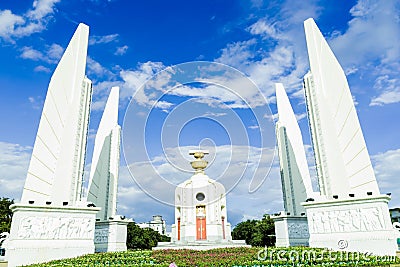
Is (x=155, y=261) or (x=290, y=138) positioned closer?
(x=155, y=261)

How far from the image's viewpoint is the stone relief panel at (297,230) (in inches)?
664

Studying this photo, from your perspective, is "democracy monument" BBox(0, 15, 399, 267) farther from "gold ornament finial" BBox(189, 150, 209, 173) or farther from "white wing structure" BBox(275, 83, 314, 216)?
"gold ornament finial" BBox(189, 150, 209, 173)

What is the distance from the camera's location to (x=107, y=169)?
21203mm

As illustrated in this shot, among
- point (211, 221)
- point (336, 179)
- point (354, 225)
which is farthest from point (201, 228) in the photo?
point (354, 225)

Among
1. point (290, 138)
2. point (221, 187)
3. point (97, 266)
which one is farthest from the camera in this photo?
point (221, 187)

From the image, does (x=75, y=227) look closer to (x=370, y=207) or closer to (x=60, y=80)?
(x=60, y=80)

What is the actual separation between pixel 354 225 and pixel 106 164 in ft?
53.4

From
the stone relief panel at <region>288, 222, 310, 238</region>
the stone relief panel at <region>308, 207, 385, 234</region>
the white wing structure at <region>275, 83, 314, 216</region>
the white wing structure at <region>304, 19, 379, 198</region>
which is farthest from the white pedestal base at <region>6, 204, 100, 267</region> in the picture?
the white wing structure at <region>275, 83, 314, 216</region>

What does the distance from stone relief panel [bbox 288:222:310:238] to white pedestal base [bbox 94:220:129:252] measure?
10277 millimetres

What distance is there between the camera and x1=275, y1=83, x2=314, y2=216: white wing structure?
63.7 ft

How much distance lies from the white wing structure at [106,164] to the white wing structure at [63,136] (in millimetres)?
5244

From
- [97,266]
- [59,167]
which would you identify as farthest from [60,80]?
[97,266]

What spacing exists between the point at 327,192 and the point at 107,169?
14.8 metres

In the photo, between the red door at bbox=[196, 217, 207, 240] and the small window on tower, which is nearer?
the red door at bbox=[196, 217, 207, 240]
